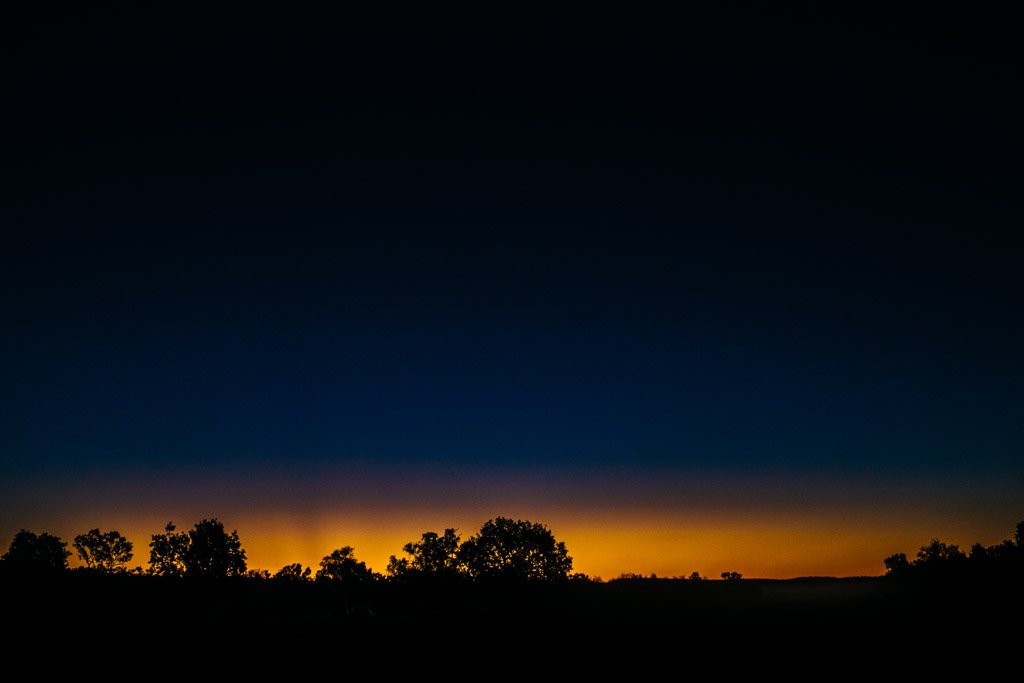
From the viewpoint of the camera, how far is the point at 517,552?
12431 centimetres

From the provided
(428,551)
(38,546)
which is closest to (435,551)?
(428,551)

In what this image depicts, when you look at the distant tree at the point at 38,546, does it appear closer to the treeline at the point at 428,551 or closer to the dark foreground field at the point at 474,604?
the treeline at the point at 428,551

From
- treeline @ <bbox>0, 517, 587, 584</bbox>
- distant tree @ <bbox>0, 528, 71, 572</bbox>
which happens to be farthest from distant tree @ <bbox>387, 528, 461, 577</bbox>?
distant tree @ <bbox>0, 528, 71, 572</bbox>

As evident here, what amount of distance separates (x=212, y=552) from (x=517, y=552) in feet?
179

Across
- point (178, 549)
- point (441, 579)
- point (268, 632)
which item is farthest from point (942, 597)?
point (178, 549)

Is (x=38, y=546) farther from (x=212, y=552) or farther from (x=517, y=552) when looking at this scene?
(x=517, y=552)

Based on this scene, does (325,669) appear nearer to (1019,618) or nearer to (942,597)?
(1019,618)

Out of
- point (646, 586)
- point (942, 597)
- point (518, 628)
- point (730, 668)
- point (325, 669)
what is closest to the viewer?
point (325, 669)

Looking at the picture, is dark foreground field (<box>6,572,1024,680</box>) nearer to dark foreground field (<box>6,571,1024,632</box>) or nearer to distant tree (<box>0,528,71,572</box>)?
dark foreground field (<box>6,571,1024,632</box>)

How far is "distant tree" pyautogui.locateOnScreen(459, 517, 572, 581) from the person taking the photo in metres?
122

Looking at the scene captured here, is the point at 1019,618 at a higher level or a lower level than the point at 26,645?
lower

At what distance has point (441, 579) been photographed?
87.9 metres

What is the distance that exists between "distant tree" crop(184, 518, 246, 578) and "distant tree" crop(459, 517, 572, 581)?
135 feet

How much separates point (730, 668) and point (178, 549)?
4770 inches
